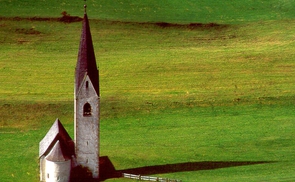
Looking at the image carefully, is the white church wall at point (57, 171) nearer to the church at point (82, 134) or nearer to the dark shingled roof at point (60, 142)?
the church at point (82, 134)

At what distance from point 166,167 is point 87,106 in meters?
8.85

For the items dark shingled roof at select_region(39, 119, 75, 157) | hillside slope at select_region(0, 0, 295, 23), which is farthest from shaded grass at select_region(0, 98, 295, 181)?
hillside slope at select_region(0, 0, 295, 23)

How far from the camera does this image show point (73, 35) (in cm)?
9700

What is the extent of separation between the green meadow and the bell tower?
8.85 feet

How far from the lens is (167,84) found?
85.7 m

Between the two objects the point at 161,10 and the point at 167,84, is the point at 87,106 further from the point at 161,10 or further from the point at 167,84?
the point at 161,10

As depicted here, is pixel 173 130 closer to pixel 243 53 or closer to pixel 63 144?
pixel 63 144

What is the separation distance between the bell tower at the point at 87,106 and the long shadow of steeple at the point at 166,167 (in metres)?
1.75

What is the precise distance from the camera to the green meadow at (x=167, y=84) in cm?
6775

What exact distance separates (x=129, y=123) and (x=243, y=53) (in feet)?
77.9

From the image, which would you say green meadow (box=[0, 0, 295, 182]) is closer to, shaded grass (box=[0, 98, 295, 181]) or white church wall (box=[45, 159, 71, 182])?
shaded grass (box=[0, 98, 295, 181])

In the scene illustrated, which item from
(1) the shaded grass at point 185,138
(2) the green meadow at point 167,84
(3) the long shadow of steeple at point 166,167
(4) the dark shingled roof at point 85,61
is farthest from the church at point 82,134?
(1) the shaded grass at point 185,138

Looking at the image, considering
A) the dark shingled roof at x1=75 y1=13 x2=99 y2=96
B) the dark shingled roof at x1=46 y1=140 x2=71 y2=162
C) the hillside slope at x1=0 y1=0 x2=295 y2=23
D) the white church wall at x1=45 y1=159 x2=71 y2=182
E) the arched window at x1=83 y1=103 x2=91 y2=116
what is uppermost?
the hillside slope at x1=0 y1=0 x2=295 y2=23

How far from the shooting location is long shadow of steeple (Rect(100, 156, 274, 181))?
63281mm
